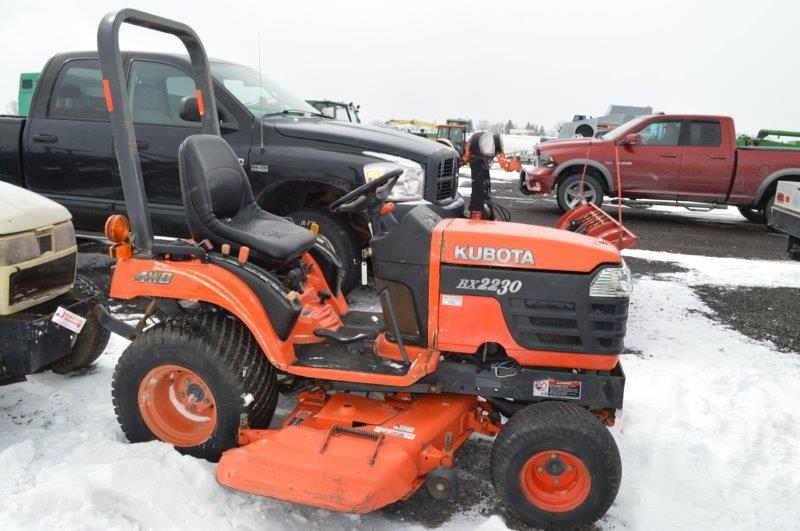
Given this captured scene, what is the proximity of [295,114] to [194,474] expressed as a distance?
3926 mm

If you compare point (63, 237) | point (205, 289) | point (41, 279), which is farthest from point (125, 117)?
point (41, 279)

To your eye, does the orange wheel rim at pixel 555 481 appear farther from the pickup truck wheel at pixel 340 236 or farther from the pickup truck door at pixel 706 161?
the pickup truck door at pixel 706 161

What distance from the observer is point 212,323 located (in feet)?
10.0

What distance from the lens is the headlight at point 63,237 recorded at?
3.52 meters

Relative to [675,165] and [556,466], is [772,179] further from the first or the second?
[556,466]

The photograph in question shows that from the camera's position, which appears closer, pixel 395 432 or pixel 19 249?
pixel 395 432

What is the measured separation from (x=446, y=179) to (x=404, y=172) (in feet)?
2.34

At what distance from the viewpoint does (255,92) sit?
19.1 ft

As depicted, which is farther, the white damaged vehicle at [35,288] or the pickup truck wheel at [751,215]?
the pickup truck wheel at [751,215]

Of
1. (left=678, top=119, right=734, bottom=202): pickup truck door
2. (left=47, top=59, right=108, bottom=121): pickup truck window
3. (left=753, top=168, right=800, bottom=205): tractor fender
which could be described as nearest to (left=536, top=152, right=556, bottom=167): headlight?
(left=678, top=119, right=734, bottom=202): pickup truck door

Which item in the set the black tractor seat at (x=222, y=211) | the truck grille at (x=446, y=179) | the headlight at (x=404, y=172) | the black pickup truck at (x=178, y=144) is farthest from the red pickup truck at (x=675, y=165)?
the black tractor seat at (x=222, y=211)

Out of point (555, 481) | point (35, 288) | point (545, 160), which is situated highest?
point (545, 160)

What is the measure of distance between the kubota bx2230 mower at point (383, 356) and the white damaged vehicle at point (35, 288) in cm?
33

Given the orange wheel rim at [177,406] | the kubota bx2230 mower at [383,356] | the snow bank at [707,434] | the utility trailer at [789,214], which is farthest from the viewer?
the utility trailer at [789,214]
